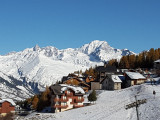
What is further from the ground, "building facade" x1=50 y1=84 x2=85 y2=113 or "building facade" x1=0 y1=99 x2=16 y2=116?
"building facade" x1=50 y1=84 x2=85 y2=113

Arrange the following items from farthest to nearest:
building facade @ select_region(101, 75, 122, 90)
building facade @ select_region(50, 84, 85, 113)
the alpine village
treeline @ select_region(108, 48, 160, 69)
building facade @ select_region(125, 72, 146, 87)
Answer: treeline @ select_region(108, 48, 160, 69)
building facade @ select_region(125, 72, 146, 87)
building facade @ select_region(101, 75, 122, 90)
the alpine village
building facade @ select_region(50, 84, 85, 113)

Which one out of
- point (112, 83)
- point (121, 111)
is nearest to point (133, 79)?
point (112, 83)

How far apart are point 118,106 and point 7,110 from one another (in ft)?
181

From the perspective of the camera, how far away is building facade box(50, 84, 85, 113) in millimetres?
86688

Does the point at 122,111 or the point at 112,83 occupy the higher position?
the point at 112,83

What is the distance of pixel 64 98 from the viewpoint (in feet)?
291

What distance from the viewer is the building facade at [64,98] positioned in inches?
3413

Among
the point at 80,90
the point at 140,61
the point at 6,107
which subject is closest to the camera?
Answer: the point at 80,90

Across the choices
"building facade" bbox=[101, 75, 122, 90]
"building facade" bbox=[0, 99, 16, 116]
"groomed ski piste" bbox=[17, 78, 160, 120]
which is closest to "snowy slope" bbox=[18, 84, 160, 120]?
"groomed ski piste" bbox=[17, 78, 160, 120]

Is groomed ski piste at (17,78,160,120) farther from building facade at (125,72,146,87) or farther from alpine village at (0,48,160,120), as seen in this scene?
building facade at (125,72,146,87)

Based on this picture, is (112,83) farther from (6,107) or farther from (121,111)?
(121,111)

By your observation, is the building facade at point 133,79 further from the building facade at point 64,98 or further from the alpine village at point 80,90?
the building facade at point 64,98

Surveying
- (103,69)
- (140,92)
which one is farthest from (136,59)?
(140,92)

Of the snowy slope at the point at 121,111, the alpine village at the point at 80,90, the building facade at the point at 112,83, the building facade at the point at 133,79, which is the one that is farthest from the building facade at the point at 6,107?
the building facade at the point at 133,79
